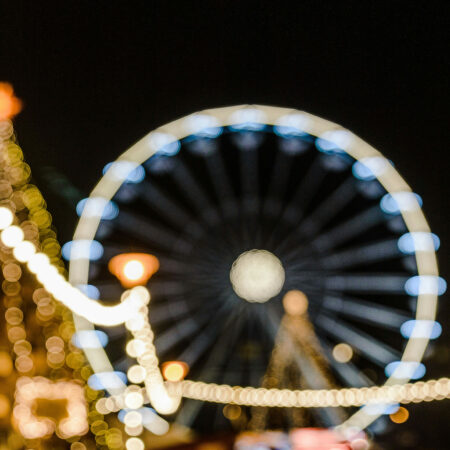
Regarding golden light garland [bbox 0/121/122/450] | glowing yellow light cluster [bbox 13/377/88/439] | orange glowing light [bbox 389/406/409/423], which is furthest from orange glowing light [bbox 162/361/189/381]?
orange glowing light [bbox 389/406/409/423]

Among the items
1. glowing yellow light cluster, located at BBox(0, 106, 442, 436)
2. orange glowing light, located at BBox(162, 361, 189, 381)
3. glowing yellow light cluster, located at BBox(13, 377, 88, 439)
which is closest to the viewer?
glowing yellow light cluster, located at BBox(13, 377, 88, 439)

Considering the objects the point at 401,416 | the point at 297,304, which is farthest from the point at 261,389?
the point at 401,416

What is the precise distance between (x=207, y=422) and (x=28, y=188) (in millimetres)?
11798

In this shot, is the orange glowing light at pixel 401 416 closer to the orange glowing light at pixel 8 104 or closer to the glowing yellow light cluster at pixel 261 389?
the glowing yellow light cluster at pixel 261 389

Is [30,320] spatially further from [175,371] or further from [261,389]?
[175,371]

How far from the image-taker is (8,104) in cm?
486

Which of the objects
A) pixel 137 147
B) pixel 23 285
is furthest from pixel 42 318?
pixel 137 147

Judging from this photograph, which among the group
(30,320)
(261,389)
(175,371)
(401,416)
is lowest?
(30,320)

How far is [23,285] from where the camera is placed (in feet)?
16.1

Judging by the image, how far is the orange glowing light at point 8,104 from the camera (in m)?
4.85

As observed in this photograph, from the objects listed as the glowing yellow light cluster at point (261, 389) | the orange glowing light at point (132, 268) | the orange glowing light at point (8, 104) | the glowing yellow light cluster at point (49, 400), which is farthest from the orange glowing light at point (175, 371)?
the orange glowing light at point (8, 104)

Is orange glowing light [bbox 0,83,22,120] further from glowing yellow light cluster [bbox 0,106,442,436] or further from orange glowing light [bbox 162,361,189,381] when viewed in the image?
orange glowing light [bbox 162,361,189,381]

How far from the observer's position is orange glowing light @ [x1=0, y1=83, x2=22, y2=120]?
485 centimetres

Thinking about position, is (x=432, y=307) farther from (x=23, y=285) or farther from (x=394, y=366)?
(x=23, y=285)
